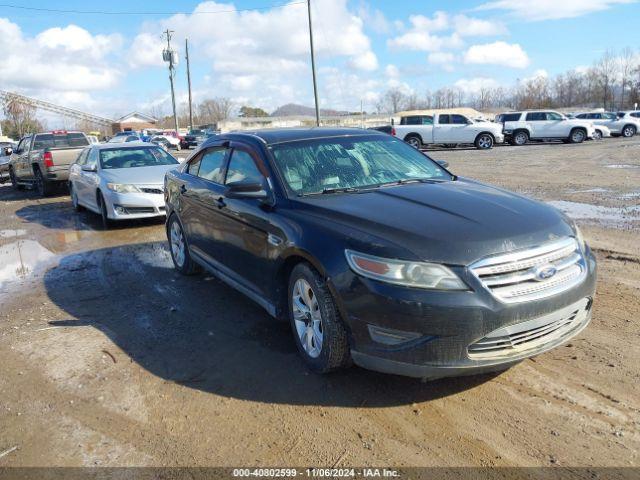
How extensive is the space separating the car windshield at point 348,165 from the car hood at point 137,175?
228 inches

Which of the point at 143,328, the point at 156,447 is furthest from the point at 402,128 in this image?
the point at 156,447

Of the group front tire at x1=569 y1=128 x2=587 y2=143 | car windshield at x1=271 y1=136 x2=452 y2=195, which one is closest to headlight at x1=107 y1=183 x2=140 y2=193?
car windshield at x1=271 y1=136 x2=452 y2=195

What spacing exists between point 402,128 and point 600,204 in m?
18.0

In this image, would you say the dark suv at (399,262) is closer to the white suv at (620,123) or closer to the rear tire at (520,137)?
the rear tire at (520,137)

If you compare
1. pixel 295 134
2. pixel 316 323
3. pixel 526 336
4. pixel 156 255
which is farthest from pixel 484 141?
pixel 526 336

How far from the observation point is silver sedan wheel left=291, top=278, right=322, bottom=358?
12.3ft

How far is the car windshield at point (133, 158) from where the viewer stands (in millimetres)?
10781

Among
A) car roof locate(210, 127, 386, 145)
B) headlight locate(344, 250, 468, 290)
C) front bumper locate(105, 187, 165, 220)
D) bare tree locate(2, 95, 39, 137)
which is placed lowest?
front bumper locate(105, 187, 165, 220)

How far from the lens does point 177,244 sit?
6633 millimetres

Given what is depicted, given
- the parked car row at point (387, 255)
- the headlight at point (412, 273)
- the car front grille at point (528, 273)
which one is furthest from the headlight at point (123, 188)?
the car front grille at point (528, 273)

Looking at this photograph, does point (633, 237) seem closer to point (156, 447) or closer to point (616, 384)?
point (616, 384)

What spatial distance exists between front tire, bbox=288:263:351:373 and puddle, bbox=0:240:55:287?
15.2 ft

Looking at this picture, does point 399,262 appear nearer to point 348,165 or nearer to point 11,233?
point 348,165

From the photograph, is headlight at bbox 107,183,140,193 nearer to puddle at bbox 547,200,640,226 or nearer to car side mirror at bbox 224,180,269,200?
car side mirror at bbox 224,180,269,200
